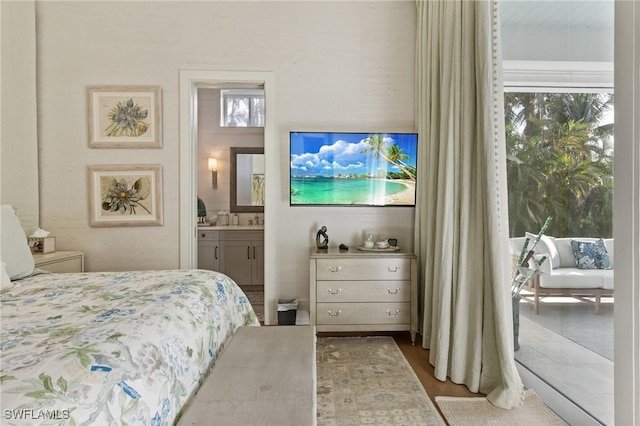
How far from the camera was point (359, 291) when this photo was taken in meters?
2.74

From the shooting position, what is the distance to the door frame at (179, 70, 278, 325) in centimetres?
305

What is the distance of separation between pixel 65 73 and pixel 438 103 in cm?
319

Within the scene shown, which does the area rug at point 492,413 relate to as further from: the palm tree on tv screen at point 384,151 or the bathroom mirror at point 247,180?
the bathroom mirror at point 247,180

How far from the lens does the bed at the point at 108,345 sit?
30.0 inches

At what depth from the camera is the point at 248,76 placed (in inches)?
121

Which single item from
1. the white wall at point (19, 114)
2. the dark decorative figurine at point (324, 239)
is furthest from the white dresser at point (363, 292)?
the white wall at point (19, 114)

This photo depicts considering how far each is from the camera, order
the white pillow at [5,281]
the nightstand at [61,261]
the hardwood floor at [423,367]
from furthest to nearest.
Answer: the nightstand at [61,261], the hardwood floor at [423,367], the white pillow at [5,281]

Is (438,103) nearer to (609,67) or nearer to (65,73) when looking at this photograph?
(609,67)

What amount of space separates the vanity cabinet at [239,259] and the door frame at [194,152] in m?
1.25

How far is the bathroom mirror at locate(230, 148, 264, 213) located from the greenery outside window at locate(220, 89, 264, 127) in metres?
0.38

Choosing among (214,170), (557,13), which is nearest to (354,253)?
(557,13)

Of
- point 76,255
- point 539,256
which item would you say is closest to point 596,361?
point 539,256

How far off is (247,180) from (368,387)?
11.1 ft

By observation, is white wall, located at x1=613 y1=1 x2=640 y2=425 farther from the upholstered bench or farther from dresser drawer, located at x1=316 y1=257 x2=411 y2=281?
dresser drawer, located at x1=316 y1=257 x2=411 y2=281
